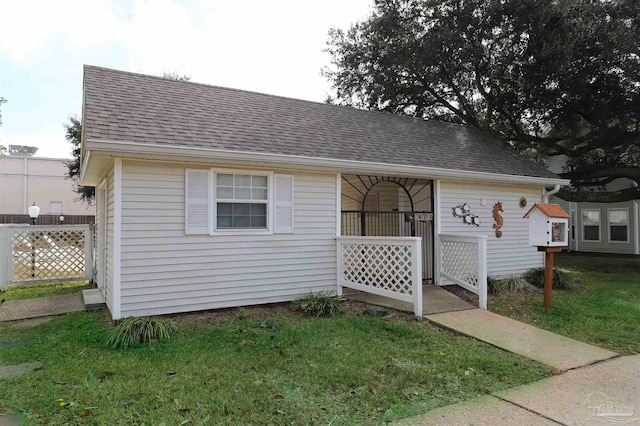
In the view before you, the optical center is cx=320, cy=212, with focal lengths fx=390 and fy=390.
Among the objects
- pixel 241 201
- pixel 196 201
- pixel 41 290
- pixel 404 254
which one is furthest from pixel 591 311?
pixel 41 290

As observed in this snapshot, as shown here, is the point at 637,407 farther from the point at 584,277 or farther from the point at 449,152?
the point at 584,277

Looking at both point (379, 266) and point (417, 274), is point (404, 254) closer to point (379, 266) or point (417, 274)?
point (417, 274)

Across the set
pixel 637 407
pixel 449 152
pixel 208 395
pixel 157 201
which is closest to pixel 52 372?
pixel 208 395

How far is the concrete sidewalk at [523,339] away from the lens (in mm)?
4461

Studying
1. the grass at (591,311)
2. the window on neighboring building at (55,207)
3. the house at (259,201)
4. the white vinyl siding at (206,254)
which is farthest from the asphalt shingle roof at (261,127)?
the window on neighboring building at (55,207)

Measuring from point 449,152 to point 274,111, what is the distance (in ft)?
14.2

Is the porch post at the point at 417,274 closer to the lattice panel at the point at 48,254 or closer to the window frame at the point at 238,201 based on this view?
the window frame at the point at 238,201

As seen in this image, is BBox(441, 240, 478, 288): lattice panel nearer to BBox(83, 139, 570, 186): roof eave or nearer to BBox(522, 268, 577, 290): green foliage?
BBox(83, 139, 570, 186): roof eave

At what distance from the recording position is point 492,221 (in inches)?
359

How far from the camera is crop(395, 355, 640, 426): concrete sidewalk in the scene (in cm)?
300

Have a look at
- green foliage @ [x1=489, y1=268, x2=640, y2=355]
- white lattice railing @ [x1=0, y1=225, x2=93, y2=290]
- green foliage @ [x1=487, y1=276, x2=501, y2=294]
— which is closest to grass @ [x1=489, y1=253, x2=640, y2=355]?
green foliage @ [x1=489, y1=268, x2=640, y2=355]

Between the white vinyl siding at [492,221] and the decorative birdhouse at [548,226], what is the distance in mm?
1844

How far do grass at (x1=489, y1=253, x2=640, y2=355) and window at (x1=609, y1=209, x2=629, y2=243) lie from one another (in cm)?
770

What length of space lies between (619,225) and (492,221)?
38.2ft
